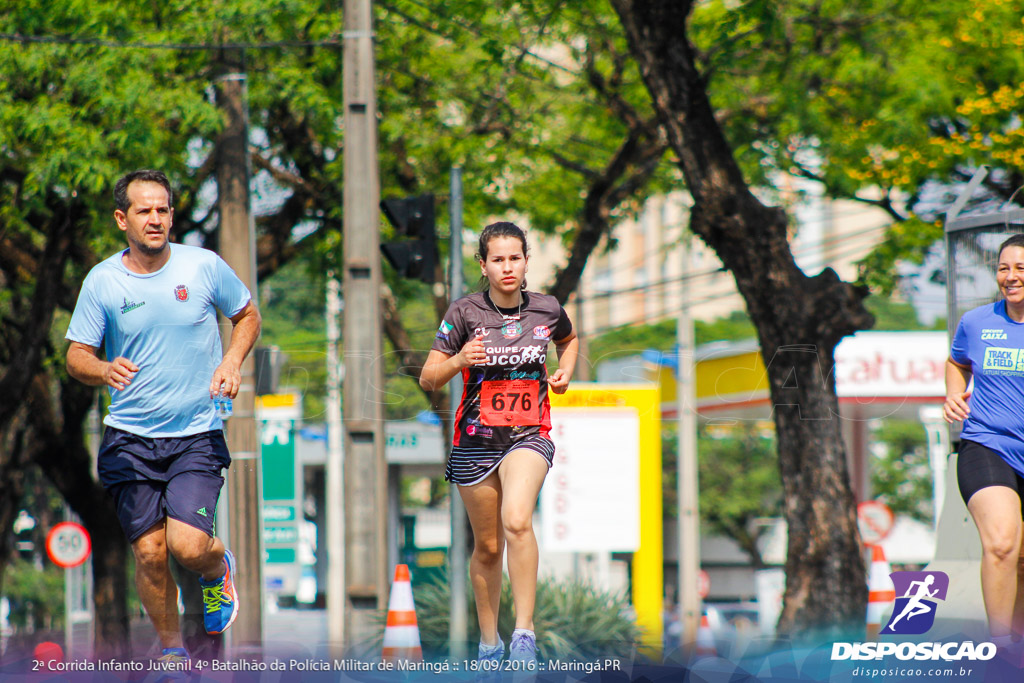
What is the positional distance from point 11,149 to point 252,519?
4368 mm

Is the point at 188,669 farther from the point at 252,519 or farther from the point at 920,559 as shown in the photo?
the point at 920,559

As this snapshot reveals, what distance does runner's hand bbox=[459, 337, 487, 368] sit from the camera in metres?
4.75

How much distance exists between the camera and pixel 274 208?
49.4 feet

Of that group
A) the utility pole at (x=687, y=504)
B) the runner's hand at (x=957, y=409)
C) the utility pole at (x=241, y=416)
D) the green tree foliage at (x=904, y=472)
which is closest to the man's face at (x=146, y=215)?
the runner's hand at (x=957, y=409)

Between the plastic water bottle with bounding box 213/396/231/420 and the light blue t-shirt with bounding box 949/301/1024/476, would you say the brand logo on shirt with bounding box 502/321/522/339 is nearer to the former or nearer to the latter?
the plastic water bottle with bounding box 213/396/231/420

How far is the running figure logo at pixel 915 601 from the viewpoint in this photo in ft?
19.4

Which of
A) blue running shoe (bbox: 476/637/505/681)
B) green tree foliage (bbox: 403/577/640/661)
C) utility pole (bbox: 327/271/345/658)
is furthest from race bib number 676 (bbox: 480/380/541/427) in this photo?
utility pole (bbox: 327/271/345/658)

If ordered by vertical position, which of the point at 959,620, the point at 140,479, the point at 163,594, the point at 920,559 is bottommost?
the point at 920,559

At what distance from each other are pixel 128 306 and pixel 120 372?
403 millimetres

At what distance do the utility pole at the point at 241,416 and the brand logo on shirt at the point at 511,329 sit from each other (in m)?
4.99

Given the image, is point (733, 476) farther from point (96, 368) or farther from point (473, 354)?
point (96, 368)

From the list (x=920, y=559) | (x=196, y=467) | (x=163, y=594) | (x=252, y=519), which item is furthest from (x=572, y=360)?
(x=920, y=559)

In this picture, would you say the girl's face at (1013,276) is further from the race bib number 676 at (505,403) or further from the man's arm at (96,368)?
the man's arm at (96,368)

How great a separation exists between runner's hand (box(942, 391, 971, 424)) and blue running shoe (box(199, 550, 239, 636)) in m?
3.21
